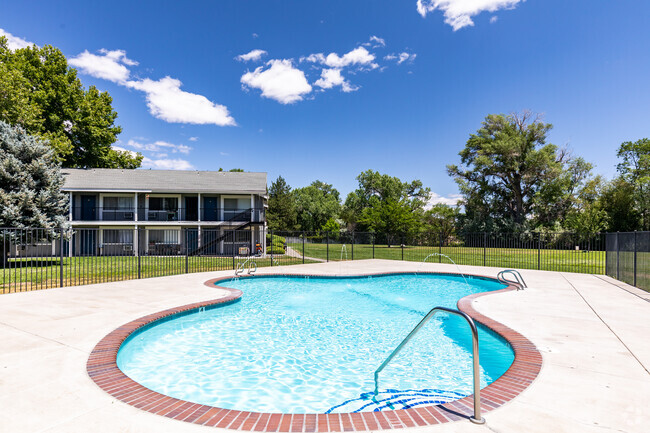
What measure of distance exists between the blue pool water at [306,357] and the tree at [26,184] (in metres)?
13.9

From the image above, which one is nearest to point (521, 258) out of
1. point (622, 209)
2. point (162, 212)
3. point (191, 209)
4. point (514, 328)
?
point (514, 328)

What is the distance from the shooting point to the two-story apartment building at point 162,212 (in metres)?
24.5

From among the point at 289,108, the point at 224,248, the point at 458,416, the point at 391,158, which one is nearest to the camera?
the point at 458,416

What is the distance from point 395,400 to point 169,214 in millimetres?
26145

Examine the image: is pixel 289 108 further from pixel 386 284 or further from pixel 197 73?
pixel 386 284

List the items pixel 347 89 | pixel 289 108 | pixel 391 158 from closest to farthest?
pixel 347 89 → pixel 289 108 → pixel 391 158

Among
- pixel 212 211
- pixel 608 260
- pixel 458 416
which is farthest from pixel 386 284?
pixel 212 211

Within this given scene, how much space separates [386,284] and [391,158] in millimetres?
40237

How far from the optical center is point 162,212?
26.0 metres

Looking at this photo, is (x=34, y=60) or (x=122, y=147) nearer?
(x=34, y=60)

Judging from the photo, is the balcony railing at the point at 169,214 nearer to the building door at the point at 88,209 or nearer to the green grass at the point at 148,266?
the building door at the point at 88,209

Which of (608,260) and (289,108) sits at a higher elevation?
(289,108)

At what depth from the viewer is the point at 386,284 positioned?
1303 centimetres

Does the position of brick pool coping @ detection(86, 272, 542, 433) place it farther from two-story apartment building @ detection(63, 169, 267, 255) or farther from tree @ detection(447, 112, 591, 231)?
tree @ detection(447, 112, 591, 231)
